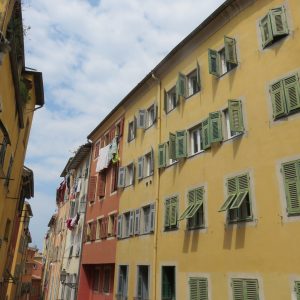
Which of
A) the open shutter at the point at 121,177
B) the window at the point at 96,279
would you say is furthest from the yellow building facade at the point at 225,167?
the window at the point at 96,279

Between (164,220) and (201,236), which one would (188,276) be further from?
(164,220)

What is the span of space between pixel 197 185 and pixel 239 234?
10.3 feet

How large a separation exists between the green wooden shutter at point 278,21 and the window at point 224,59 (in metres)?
1.97

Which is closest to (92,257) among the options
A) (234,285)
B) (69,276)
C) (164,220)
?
(69,276)

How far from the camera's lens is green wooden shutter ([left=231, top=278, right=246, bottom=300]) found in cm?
1141

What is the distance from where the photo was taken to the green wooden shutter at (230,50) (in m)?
13.9

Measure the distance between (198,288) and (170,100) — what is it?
29.6ft

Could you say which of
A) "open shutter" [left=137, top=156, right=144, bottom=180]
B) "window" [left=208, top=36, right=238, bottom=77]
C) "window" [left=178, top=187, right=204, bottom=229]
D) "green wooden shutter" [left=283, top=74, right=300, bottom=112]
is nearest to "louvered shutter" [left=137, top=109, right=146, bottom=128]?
"open shutter" [left=137, top=156, right=144, bottom=180]

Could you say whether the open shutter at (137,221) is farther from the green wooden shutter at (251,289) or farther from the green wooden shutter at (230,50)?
the green wooden shutter at (230,50)

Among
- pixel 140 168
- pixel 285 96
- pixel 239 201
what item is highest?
pixel 140 168

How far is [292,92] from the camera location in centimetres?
1132

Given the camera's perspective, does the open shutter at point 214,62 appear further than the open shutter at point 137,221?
No

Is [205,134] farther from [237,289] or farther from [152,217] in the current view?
[237,289]

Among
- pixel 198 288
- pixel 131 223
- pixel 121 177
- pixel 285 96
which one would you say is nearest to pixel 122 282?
pixel 131 223
